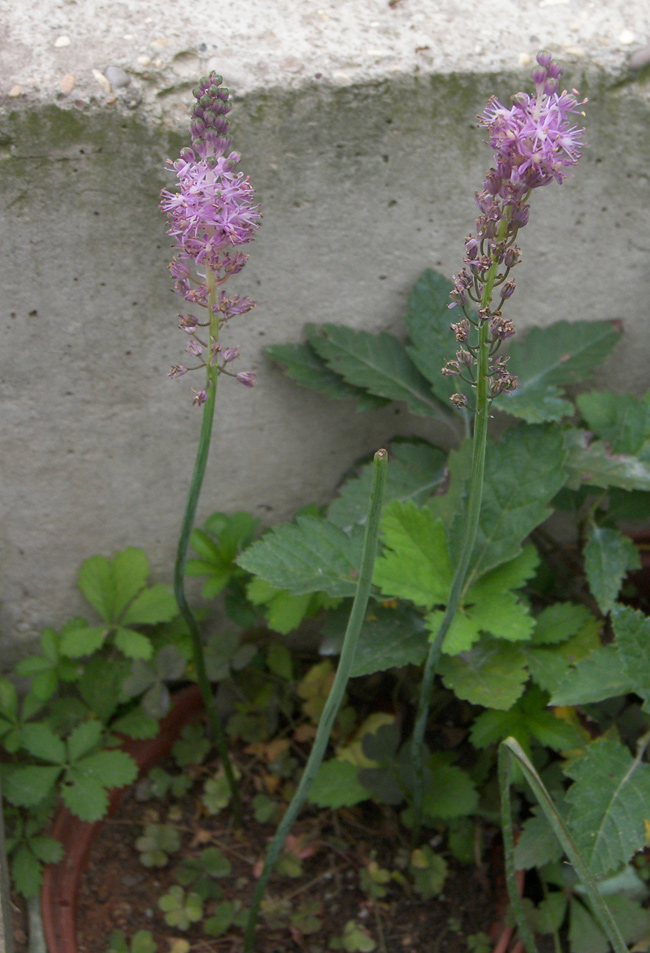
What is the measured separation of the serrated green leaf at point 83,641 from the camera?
163 centimetres

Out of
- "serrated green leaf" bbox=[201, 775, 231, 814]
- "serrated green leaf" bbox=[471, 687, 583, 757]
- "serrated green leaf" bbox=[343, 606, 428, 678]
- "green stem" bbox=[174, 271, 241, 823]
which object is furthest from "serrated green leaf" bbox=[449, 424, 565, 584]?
"serrated green leaf" bbox=[201, 775, 231, 814]

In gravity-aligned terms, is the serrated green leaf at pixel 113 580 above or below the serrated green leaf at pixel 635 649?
below

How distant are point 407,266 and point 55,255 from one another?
2.22 ft

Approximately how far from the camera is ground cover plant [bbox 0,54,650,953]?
1300 mm

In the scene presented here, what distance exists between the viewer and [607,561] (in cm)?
155

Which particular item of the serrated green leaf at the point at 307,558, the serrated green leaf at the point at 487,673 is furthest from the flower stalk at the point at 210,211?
the serrated green leaf at the point at 487,673

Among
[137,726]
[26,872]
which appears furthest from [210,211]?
[26,872]

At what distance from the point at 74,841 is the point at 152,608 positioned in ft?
1.61

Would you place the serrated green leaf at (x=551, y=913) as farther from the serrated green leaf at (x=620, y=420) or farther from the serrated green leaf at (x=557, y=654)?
the serrated green leaf at (x=620, y=420)

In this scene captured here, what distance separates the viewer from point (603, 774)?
4.20 feet

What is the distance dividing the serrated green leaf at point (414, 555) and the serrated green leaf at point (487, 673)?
14 centimetres

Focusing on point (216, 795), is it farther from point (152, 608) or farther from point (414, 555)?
point (414, 555)

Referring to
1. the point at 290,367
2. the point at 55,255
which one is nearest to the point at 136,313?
the point at 55,255

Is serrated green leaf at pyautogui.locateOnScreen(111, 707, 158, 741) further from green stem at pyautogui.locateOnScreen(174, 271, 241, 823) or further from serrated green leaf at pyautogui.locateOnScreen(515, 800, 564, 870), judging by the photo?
serrated green leaf at pyautogui.locateOnScreen(515, 800, 564, 870)
